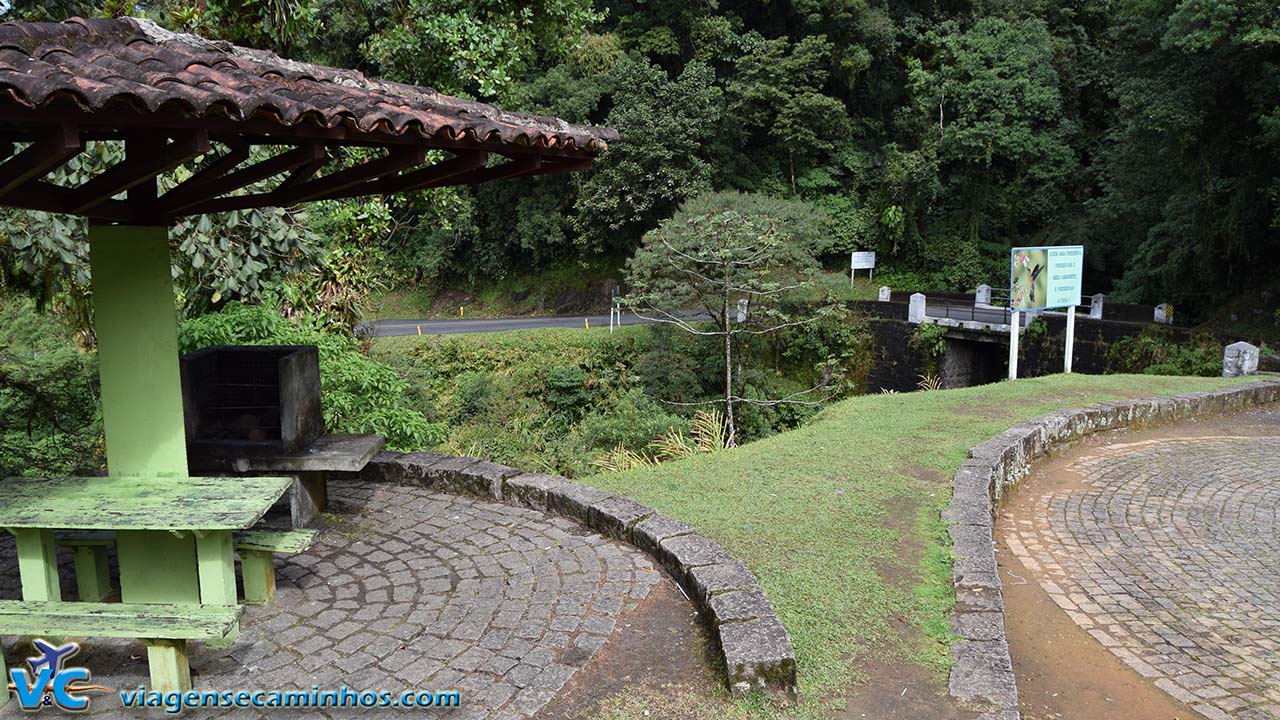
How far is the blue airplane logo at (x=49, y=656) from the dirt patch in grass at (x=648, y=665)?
1949 mm

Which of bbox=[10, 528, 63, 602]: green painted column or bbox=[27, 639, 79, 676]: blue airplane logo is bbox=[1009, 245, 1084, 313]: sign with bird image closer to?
bbox=[10, 528, 63, 602]: green painted column

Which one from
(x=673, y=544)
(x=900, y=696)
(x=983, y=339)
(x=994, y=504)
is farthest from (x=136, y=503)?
(x=983, y=339)

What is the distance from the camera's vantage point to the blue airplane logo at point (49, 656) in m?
3.30

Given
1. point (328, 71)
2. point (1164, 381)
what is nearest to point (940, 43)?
point (1164, 381)

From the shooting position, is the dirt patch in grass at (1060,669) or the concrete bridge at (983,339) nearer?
the dirt patch in grass at (1060,669)

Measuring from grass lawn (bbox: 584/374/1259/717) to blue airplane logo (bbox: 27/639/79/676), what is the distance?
222 centimetres

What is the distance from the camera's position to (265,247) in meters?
7.59

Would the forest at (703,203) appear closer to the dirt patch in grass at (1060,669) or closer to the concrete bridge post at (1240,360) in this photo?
the concrete bridge post at (1240,360)

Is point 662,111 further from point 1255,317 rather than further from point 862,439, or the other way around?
point 862,439

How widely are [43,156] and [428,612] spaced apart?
101 inches

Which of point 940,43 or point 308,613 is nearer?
point 308,613

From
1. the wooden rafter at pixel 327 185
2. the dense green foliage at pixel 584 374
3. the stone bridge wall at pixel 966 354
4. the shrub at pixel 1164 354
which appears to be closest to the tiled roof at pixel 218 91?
Result: the wooden rafter at pixel 327 185

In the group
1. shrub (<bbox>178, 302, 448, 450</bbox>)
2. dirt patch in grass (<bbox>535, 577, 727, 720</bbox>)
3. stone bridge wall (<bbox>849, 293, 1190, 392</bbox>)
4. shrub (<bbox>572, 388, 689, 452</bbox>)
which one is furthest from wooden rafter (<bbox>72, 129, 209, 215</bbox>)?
stone bridge wall (<bbox>849, 293, 1190, 392</bbox>)

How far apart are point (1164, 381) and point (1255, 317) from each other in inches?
405
